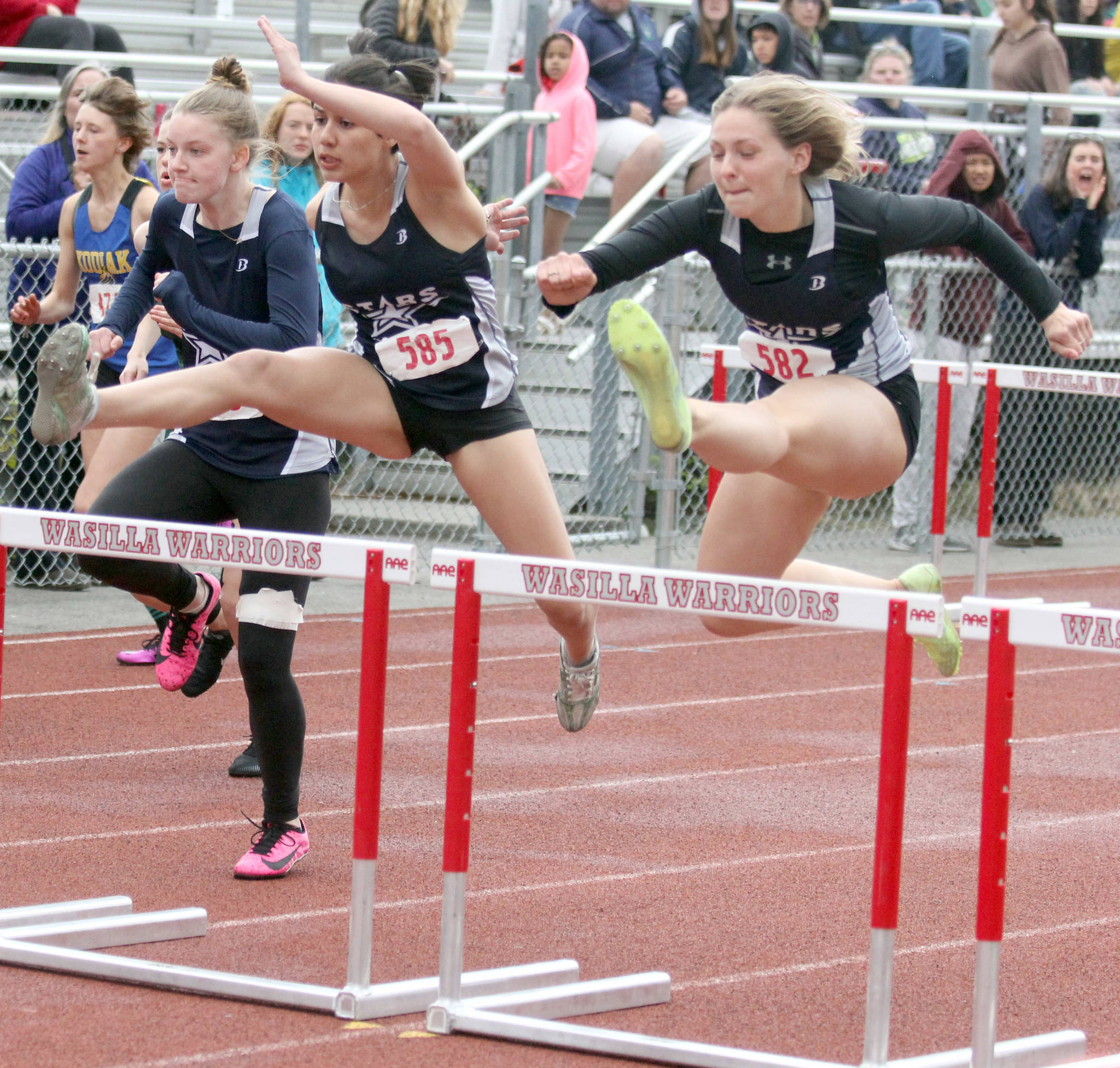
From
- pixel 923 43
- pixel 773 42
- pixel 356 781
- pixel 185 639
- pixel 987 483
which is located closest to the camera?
pixel 356 781

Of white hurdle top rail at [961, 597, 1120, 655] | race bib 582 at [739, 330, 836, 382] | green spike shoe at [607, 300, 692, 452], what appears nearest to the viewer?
white hurdle top rail at [961, 597, 1120, 655]

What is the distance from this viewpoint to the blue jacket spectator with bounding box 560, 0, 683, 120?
35.1 feet

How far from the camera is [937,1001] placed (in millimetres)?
3895

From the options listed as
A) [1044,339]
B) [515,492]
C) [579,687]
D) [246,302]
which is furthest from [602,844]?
[1044,339]

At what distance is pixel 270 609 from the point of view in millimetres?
4426

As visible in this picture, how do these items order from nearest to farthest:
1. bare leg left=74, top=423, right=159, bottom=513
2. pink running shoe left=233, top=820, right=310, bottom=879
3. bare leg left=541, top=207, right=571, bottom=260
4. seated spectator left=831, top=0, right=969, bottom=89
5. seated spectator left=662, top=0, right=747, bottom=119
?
pink running shoe left=233, top=820, right=310, bottom=879, bare leg left=74, top=423, right=159, bottom=513, bare leg left=541, top=207, right=571, bottom=260, seated spectator left=662, top=0, right=747, bottom=119, seated spectator left=831, top=0, right=969, bottom=89

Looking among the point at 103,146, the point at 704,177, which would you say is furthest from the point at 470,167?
the point at 103,146

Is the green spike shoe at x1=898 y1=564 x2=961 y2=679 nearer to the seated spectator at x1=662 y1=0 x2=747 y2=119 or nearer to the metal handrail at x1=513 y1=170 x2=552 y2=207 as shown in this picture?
the metal handrail at x1=513 y1=170 x2=552 y2=207

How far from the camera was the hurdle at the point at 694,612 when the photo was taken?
3178 millimetres

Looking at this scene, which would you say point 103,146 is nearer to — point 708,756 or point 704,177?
point 708,756

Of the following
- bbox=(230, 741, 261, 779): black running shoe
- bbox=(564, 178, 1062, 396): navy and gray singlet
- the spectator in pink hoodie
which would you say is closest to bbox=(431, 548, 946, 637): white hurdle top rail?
bbox=(564, 178, 1062, 396): navy and gray singlet

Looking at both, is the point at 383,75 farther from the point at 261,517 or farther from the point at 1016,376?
the point at 1016,376

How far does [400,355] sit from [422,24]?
6.02m

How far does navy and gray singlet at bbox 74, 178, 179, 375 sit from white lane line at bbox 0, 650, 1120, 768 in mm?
1314
